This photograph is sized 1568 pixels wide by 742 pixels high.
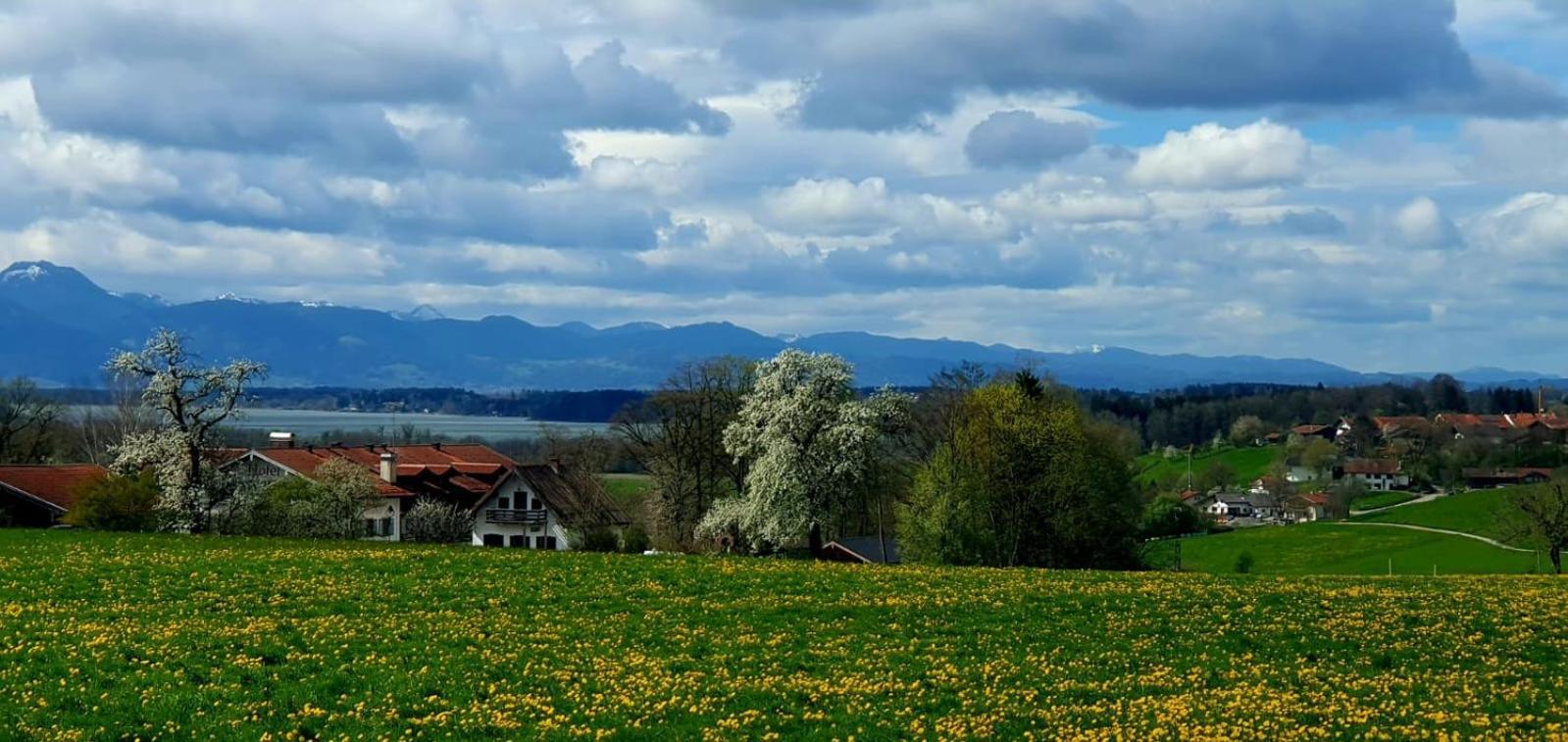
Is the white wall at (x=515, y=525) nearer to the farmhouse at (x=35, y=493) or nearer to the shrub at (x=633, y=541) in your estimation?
the shrub at (x=633, y=541)

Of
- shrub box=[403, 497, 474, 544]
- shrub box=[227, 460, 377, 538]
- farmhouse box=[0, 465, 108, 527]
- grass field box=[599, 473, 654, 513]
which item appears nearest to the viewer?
shrub box=[227, 460, 377, 538]

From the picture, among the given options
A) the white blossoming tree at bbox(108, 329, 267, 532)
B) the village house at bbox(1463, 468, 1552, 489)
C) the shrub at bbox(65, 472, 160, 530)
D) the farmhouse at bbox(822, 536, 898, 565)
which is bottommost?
the village house at bbox(1463, 468, 1552, 489)

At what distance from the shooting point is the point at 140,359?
206ft

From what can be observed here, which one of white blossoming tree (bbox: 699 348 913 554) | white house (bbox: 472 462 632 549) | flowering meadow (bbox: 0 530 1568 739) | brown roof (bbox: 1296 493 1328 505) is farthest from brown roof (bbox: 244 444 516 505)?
brown roof (bbox: 1296 493 1328 505)

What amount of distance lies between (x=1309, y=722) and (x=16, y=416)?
12606 cm

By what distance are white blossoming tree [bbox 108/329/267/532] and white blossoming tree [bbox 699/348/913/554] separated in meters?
26.4

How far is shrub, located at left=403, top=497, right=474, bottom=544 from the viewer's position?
84.8 meters

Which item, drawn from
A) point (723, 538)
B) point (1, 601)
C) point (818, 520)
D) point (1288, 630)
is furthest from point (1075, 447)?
point (1, 601)

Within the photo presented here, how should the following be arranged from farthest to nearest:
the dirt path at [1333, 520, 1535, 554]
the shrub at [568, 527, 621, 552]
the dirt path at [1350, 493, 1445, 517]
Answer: the dirt path at [1350, 493, 1445, 517] → the dirt path at [1333, 520, 1535, 554] → the shrub at [568, 527, 621, 552]

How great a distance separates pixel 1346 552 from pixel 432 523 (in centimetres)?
8526

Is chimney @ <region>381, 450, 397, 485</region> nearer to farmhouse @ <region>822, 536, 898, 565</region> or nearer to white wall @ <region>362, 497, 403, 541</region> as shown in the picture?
white wall @ <region>362, 497, 403, 541</region>

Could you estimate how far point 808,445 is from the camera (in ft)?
236

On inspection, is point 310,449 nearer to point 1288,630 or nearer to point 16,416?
point 16,416

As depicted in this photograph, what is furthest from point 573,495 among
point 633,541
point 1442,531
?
point 1442,531
